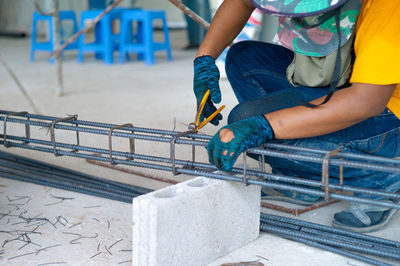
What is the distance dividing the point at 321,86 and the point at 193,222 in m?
0.64

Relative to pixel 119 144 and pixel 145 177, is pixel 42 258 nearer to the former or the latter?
pixel 145 177

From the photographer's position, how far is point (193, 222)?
1.34 meters

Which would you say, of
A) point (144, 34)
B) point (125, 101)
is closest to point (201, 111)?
point (125, 101)

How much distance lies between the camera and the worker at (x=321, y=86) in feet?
4.47

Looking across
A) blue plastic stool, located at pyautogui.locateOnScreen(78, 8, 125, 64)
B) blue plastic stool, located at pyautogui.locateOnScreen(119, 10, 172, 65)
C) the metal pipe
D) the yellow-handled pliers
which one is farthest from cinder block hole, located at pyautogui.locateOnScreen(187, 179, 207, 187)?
blue plastic stool, located at pyautogui.locateOnScreen(78, 8, 125, 64)

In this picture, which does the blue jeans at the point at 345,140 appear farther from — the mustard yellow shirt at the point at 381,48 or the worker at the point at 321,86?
the mustard yellow shirt at the point at 381,48

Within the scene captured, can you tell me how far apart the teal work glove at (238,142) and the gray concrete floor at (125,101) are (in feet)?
0.95

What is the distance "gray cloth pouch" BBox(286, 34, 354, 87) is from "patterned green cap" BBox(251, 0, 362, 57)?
0.03m

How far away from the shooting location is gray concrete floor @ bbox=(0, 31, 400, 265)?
4.91ft

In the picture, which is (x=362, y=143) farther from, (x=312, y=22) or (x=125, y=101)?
(x=125, y=101)

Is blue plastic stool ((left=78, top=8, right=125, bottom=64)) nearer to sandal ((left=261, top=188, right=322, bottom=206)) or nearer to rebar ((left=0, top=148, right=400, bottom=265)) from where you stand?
rebar ((left=0, top=148, right=400, bottom=265))

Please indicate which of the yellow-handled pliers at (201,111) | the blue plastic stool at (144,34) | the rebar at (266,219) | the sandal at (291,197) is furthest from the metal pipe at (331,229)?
the blue plastic stool at (144,34)

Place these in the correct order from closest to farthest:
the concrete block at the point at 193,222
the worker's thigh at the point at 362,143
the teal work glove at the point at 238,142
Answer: the concrete block at the point at 193,222 < the teal work glove at the point at 238,142 < the worker's thigh at the point at 362,143

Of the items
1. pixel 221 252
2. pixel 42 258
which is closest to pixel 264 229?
pixel 221 252
